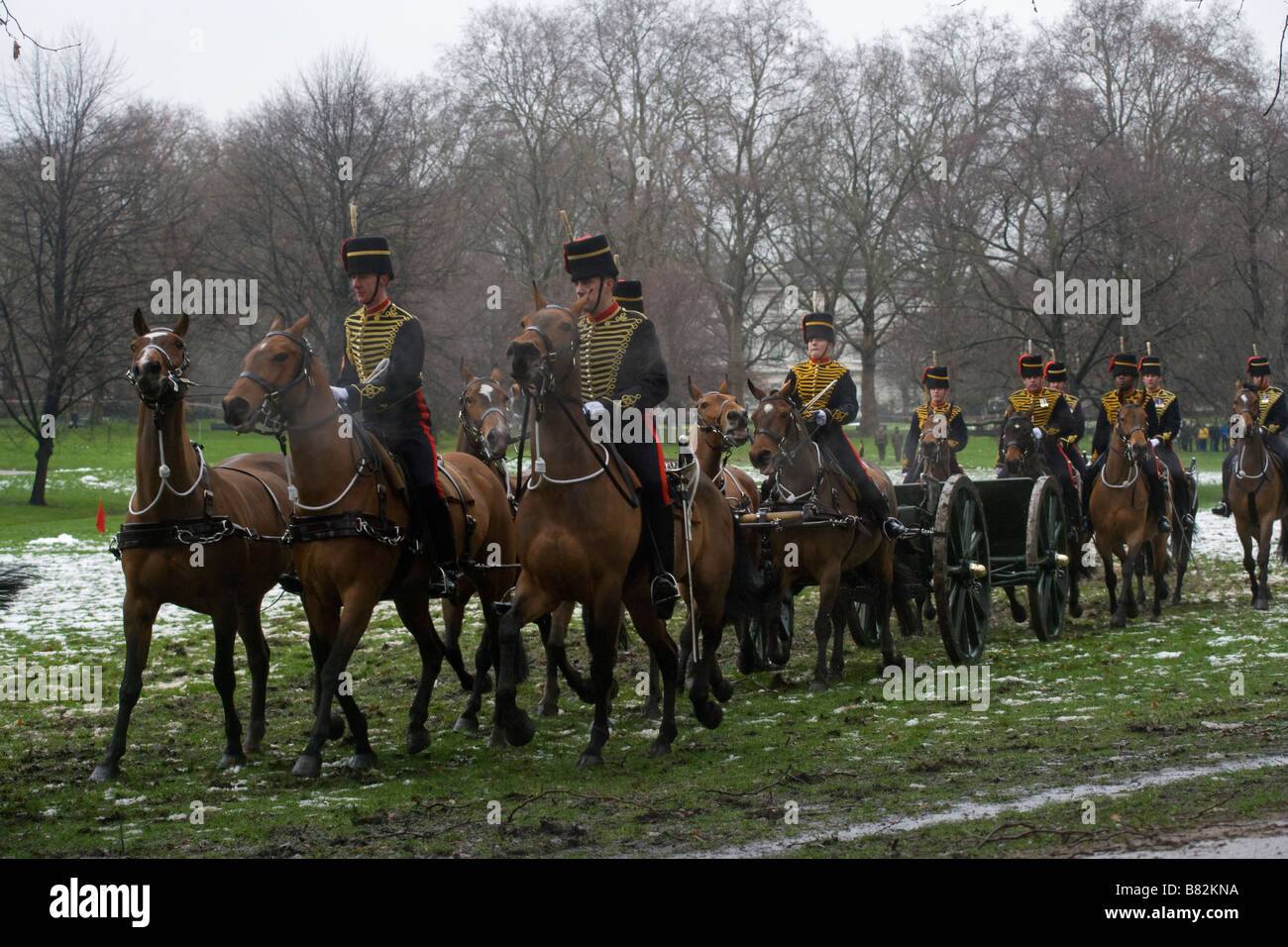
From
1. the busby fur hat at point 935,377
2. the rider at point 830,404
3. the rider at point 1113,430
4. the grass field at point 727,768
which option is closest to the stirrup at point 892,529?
the rider at point 830,404

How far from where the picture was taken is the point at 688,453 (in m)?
10.2

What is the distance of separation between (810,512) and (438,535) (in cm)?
333

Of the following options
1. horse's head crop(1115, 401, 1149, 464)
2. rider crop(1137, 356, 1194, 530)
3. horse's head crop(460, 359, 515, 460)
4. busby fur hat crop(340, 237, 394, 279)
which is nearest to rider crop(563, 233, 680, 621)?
busby fur hat crop(340, 237, 394, 279)

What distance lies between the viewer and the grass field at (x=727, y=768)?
6.26m

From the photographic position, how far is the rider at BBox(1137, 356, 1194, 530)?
55.1ft

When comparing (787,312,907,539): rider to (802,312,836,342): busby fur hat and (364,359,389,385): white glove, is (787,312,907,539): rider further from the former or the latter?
(364,359,389,385): white glove

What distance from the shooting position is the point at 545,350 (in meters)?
7.90

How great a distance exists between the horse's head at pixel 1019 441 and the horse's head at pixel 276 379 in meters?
8.80

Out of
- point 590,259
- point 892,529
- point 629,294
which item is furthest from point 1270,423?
point 590,259

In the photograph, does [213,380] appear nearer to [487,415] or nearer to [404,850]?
[487,415]

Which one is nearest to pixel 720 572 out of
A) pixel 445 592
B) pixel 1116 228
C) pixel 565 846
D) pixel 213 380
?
pixel 445 592

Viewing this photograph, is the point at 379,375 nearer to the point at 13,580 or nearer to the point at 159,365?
the point at 159,365

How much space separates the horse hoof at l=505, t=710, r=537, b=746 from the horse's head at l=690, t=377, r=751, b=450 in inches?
142

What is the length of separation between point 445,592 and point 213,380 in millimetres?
44842
